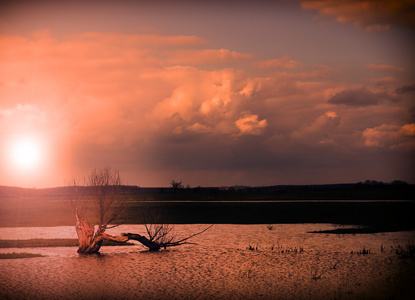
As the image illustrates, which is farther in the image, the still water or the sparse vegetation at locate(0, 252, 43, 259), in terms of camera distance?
the sparse vegetation at locate(0, 252, 43, 259)

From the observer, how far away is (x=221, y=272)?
20047 millimetres

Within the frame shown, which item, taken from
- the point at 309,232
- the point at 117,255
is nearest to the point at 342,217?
the point at 309,232

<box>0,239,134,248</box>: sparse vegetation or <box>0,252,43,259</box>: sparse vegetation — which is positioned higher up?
<box>0,239,134,248</box>: sparse vegetation

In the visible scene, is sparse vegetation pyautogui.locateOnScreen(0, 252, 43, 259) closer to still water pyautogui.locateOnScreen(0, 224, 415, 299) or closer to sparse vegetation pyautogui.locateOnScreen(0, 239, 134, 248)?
still water pyautogui.locateOnScreen(0, 224, 415, 299)

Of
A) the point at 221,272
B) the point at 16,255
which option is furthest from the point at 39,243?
the point at 221,272

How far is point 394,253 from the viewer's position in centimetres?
2444

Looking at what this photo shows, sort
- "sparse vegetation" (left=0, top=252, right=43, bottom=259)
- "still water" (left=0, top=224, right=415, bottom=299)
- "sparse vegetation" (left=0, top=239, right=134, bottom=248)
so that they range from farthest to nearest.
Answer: "sparse vegetation" (left=0, top=239, right=134, bottom=248) → "sparse vegetation" (left=0, top=252, right=43, bottom=259) → "still water" (left=0, top=224, right=415, bottom=299)

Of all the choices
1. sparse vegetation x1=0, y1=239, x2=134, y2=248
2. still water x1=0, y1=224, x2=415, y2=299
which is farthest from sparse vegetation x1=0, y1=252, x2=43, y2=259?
sparse vegetation x1=0, y1=239, x2=134, y2=248

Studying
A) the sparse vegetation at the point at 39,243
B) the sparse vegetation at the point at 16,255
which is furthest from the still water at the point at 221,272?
the sparse vegetation at the point at 39,243

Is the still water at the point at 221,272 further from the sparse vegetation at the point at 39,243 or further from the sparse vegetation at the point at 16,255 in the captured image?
the sparse vegetation at the point at 39,243

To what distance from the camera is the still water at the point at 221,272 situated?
1648 centimetres

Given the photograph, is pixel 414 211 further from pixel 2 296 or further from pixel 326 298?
pixel 2 296

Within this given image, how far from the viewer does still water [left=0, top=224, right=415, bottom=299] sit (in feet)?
54.1

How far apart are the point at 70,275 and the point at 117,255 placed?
5.89 meters
